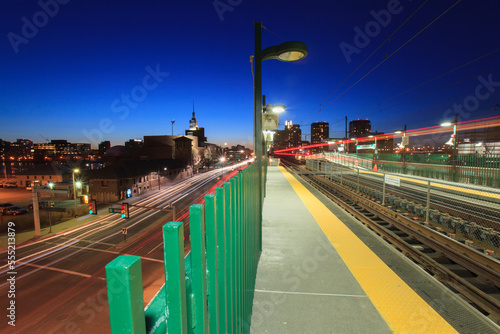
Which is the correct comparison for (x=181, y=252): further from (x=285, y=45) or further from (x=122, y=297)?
(x=285, y=45)

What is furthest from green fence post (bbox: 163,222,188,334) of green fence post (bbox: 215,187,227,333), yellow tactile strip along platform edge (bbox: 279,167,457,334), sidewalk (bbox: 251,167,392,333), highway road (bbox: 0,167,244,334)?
highway road (bbox: 0,167,244,334)

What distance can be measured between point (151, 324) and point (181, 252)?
278mm

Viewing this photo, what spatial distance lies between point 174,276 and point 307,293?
314cm

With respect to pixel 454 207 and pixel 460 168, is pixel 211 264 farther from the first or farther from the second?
pixel 460 168

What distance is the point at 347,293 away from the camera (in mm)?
3279

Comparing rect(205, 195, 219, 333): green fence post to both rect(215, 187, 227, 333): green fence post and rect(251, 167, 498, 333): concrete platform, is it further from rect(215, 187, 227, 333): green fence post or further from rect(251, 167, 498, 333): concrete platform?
rect(251, 167, 498, 333): concrete platform

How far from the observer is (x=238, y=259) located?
202cm

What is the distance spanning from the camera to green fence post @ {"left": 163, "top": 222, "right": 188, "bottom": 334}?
2.54 ft

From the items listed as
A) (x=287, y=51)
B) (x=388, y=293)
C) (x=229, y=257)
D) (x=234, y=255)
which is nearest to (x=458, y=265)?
(x=388, y=293)

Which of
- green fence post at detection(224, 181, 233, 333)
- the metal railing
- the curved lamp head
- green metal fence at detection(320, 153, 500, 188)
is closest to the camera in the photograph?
green fence post at detection(224, 181, 233, 333)

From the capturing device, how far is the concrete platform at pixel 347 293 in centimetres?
269

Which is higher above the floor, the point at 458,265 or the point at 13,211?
the point at 458,265

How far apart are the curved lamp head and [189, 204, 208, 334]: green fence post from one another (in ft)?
14.0

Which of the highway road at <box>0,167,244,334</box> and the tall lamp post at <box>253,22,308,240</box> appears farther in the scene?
the highway road at <box>0,167,244,334</box>
